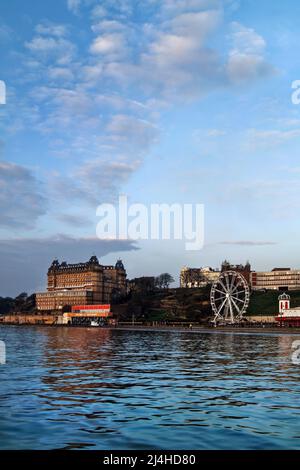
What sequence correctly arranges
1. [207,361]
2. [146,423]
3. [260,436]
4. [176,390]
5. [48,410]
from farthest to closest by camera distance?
[207,361] → [176,390] → [48,410] → [146,423] → [260,436]

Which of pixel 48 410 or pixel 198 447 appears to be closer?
pixel 198 447

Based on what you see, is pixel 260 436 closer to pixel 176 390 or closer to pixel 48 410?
pixel 48 410

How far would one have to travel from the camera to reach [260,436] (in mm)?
19469

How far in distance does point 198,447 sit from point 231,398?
37.6 ft

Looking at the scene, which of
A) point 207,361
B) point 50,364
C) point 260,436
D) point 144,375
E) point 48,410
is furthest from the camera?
point 207,361

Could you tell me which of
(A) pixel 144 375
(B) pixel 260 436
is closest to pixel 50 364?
(A) pixel 144 375

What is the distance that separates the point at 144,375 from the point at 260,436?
21.7 metres

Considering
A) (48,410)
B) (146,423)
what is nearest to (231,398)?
(146,423)
